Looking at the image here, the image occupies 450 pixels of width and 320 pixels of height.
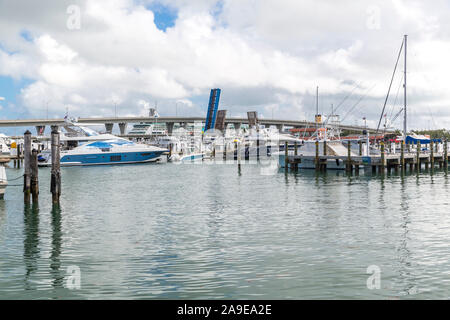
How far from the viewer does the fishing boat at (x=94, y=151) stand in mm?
60250

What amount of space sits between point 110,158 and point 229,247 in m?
50.8

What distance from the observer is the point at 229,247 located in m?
13.7

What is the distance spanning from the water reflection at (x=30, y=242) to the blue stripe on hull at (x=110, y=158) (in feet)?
129

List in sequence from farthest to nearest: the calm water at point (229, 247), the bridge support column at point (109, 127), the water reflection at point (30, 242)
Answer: the bridge support column at point (109, 127), the water reflection at point (30, 242), the calm water at point (229, 247)

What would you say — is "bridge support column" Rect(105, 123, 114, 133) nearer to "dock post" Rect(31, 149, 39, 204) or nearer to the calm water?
the calm water

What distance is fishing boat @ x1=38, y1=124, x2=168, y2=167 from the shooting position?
60250 millimetres

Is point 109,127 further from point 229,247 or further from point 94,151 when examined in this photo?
point 229,247

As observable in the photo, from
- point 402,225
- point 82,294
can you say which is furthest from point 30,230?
point 402,225

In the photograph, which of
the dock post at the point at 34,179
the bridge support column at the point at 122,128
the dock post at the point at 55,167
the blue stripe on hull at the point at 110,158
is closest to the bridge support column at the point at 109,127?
the bridge support column at the point at 122,128

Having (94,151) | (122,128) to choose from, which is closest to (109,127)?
(122,128)

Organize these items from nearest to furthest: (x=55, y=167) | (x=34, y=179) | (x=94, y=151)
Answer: (x=55, y=167) < (x=34, y=179) < (x=94, y=151)

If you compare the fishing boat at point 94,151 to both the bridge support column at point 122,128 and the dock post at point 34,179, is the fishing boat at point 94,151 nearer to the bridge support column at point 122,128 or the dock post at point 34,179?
the dock post at point 34,179

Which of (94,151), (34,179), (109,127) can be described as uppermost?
(109,127)

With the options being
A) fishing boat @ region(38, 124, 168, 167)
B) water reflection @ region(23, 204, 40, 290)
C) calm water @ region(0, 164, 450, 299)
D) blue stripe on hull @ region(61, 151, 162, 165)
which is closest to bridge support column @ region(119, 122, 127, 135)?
fishing boat @ region(38, 124, 168, 167)
